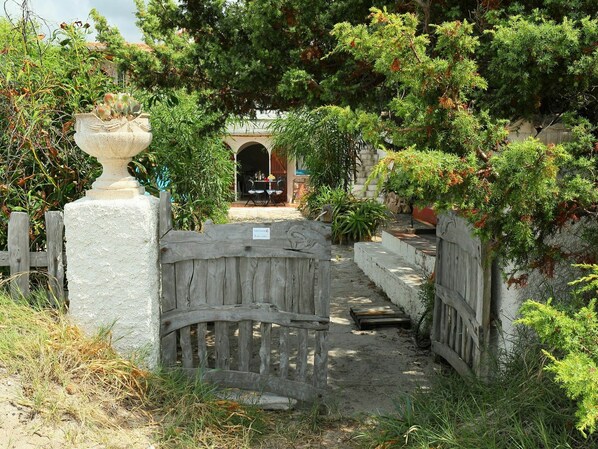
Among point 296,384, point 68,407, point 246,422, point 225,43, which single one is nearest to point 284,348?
point 296,384

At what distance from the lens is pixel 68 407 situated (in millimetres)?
3701

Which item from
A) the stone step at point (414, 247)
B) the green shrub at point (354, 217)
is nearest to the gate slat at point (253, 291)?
the stone step at point (414, 247)

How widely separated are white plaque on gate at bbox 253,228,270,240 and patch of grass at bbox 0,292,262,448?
3.65 feet

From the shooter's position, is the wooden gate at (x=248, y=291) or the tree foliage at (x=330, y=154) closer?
the wooden gate at (x=248, y=291)

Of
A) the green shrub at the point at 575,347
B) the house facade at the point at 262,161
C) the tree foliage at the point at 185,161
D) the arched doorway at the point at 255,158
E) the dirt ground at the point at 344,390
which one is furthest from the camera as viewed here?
the arched doorway at the point at 255,158

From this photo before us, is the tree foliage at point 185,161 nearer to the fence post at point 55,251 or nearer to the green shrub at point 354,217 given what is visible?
the fence post at point 55,251

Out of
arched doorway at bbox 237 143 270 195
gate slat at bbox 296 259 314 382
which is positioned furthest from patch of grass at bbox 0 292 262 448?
arched doorway at bbox 237 143 270 195

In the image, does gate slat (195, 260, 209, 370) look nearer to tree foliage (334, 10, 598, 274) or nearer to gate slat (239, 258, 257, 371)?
gate slat (239, 258, 257, 371)

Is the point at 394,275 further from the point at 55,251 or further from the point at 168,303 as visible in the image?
the point at 55,251

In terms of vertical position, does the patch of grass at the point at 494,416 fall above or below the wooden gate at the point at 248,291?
below

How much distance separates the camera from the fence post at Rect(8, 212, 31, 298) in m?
4.39

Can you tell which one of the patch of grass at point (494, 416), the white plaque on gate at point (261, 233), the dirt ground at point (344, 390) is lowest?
the dirt ground at point (344, 390)

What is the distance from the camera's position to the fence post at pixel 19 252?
4.39 meters

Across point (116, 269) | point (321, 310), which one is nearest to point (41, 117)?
point (116, 269)
